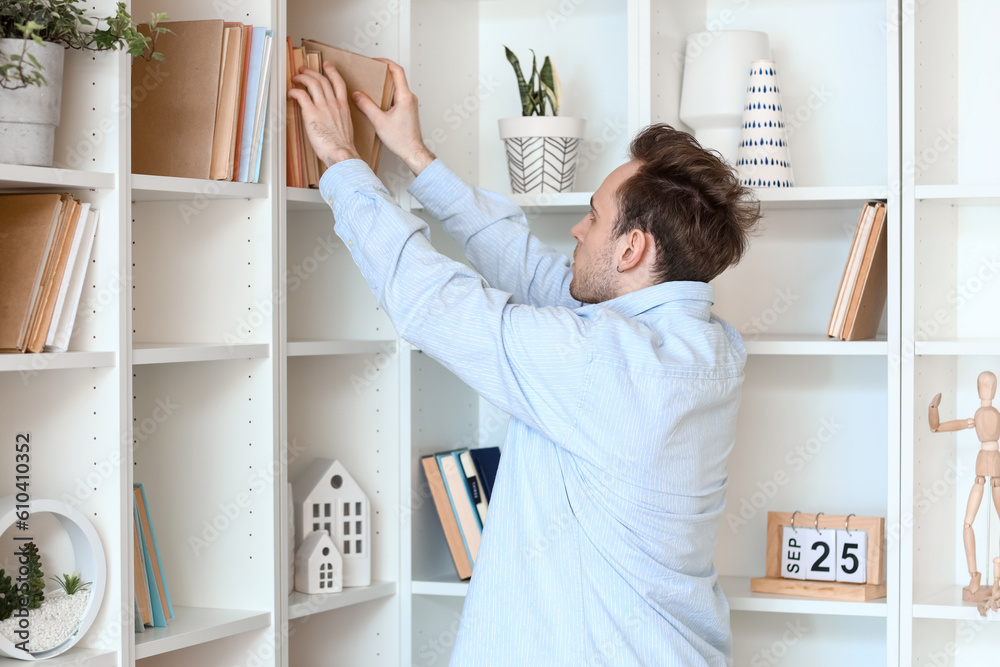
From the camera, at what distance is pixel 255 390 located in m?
1.69

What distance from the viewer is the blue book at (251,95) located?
1.62 meters

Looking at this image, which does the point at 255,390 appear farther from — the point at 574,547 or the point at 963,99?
the point at 963,99

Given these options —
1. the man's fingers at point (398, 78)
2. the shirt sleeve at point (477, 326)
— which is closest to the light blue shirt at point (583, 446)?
the shirt sleeve at point (477, 326)

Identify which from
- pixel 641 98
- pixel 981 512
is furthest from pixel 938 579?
pixel 641 98

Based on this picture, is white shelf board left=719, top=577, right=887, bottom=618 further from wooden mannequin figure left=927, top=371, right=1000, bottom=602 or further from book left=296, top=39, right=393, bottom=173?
book left=296, top=39, right=393, bottom=173

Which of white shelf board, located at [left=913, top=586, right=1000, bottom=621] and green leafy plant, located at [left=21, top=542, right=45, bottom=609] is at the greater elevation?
green leafy plant, located at [left=21, top=542, right=45, bottom=609]

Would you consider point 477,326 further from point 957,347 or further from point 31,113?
point 957,347

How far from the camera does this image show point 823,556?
1.96 metres

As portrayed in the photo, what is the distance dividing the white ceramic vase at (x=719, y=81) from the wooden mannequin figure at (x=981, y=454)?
2.02 ft

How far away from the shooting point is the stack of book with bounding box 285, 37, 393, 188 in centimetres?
174

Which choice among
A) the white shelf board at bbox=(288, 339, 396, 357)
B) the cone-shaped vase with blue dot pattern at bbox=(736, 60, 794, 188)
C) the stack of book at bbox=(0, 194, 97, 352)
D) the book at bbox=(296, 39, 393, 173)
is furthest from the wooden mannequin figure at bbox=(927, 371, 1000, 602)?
the stack of book at bbox=(0, 194, 97, 352)

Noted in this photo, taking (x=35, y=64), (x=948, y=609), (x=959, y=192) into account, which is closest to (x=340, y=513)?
(x=35, y=64)

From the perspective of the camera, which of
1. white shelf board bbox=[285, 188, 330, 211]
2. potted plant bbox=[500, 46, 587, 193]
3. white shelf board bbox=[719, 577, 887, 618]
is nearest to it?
white shelf board bbox=[285, 188, 330, 211]

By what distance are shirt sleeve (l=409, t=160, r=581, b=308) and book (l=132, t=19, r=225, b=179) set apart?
374mm
